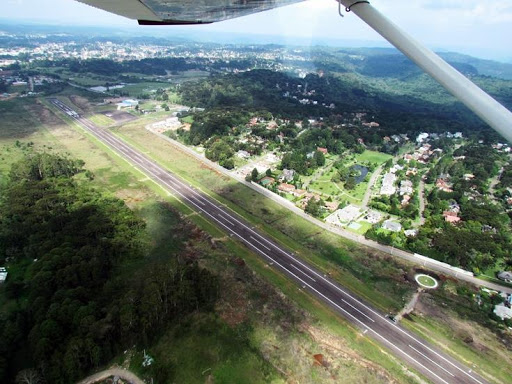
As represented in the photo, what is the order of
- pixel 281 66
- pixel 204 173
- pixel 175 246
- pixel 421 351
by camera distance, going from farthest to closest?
pixel 281 66
pixel 204 173
pixel 175 246
pixel 421 351

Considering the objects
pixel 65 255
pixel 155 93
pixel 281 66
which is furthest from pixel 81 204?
pixel 281 66

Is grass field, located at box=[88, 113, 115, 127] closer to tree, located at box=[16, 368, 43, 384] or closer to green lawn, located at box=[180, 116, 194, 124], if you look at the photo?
green lawn, located at box=[180, 116, 194, 124]

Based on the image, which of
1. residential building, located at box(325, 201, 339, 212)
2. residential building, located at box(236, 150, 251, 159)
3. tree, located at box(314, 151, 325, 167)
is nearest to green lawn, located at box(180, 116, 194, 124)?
residential building, located at box(236, 150, 251, 159)

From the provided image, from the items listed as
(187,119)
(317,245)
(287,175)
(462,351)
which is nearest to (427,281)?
(462,351)

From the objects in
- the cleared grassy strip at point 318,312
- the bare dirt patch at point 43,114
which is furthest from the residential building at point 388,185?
the bare dirt patch at point 43,114

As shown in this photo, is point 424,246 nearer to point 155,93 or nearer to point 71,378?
point 71,378

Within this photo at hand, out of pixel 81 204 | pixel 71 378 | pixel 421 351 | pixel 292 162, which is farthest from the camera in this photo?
pixel 292 162

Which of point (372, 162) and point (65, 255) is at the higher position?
point (65, 255)
